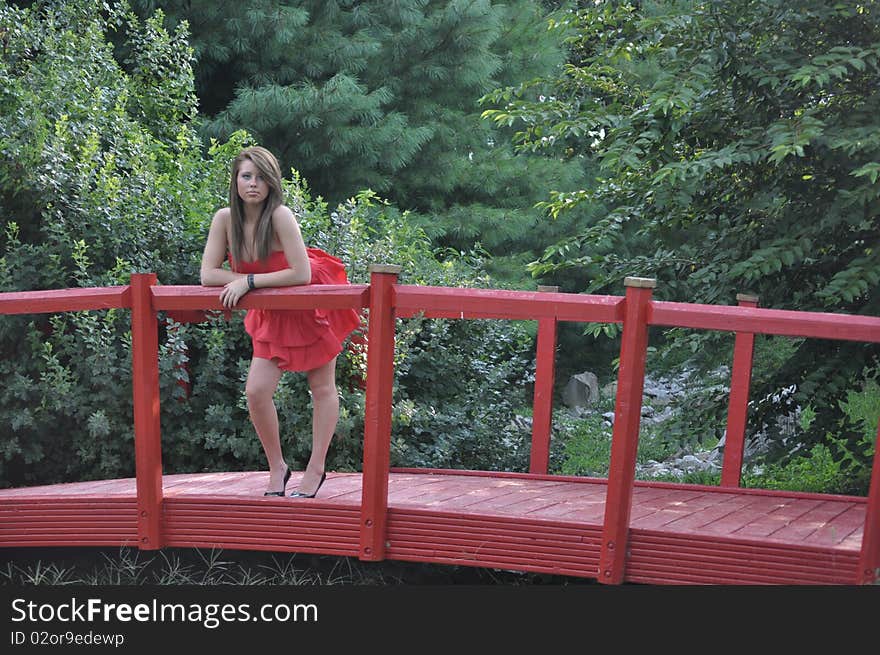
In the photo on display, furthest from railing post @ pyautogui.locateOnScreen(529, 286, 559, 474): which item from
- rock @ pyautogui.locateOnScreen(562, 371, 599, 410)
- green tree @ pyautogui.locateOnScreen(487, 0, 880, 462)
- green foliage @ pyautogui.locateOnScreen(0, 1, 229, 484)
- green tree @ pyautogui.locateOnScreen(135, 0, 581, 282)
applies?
rock @ pyautogui.locateOnScreen(562, 371, 599, 410)

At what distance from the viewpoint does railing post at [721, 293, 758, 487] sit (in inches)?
238

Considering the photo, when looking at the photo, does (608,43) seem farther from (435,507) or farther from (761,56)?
(435,507)

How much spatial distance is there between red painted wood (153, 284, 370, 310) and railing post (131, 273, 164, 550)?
0.20 ft

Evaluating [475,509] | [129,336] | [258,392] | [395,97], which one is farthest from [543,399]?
[395,97]

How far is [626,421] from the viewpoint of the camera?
14.6ft

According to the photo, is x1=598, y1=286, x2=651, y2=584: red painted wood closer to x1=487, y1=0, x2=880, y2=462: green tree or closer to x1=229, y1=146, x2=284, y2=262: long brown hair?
x1=487, y1=0, x2=880, y2=462: green tree

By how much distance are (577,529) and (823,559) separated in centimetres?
95

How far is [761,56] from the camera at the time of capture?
19.3ft

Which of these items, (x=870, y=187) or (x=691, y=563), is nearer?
(x=691, y=563)

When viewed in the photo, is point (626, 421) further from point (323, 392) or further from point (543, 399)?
point (543, 399)

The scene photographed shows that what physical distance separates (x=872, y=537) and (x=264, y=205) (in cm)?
282

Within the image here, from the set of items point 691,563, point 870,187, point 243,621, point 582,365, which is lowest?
point 582,365

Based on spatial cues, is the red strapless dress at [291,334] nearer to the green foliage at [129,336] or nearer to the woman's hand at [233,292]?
the woman's hand at [233,292]

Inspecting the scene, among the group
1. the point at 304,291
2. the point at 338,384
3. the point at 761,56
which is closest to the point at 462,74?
the point at 338,384
